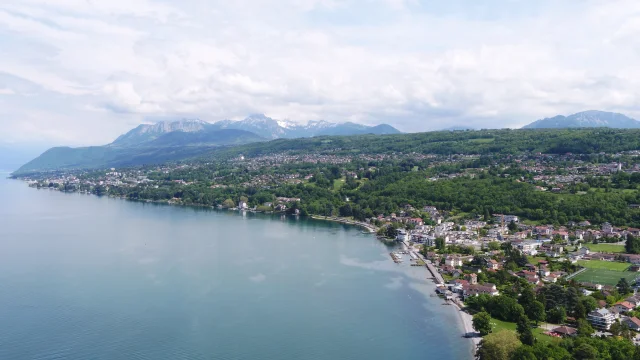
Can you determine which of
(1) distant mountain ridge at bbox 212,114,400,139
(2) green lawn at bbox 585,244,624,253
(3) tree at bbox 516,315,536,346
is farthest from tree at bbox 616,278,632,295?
(1) distant mountain ridge at bbox 212,114,400,139

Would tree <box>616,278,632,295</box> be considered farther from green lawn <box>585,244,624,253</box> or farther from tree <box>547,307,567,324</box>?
green lawn <box>585,244,624,253</box>

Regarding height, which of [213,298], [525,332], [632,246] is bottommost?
[213,298]

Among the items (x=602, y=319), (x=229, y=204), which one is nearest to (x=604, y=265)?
A: (x=602, y=319)

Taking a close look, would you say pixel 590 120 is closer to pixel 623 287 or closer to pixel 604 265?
pixel 604 265

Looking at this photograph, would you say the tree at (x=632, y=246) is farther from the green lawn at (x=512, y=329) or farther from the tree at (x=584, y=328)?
the green lawn at (x=512, y=329)

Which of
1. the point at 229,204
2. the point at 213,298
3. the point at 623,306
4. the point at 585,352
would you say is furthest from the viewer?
the point at 229,204

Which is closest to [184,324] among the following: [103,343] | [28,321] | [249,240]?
[103,343]
